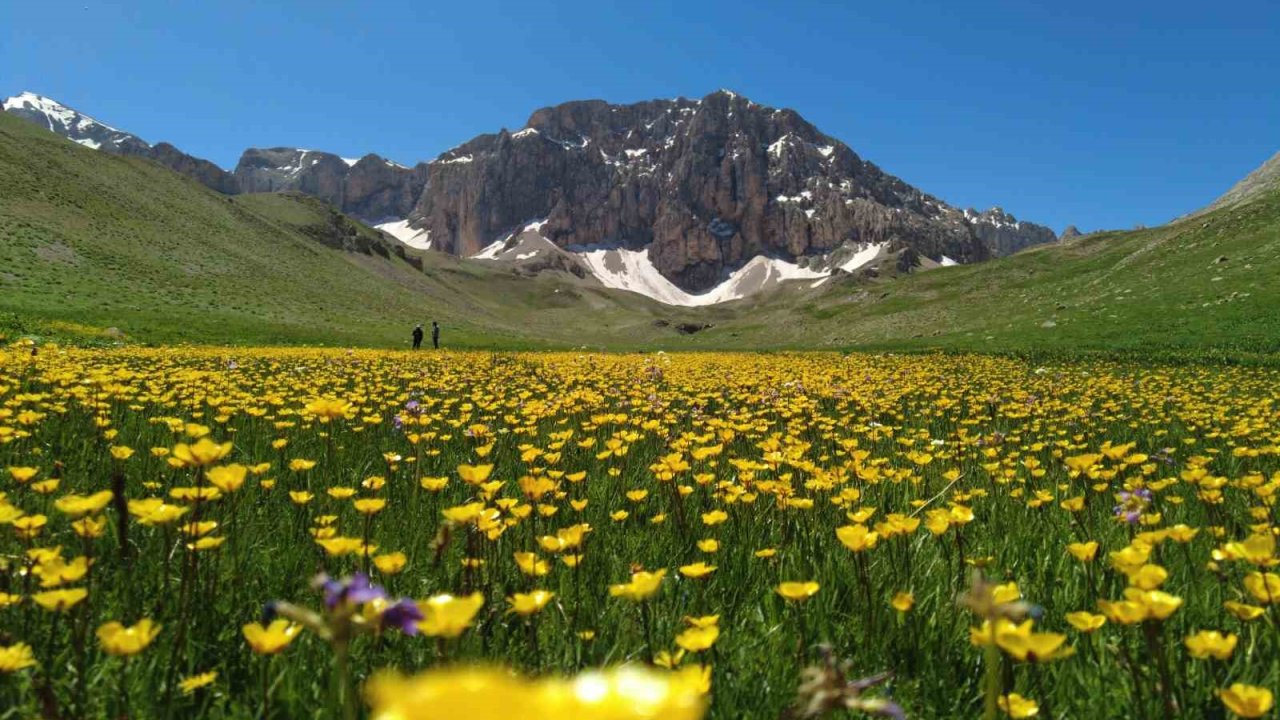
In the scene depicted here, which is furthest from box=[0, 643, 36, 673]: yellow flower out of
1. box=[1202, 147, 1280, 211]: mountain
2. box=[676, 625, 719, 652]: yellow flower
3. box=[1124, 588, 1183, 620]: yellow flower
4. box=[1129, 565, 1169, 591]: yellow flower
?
box=[1202, 147, 1280, 211]: mountain

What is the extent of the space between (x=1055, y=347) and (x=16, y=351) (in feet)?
89.2

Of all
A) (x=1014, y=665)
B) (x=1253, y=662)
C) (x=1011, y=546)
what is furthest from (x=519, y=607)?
(x=1011, y=546)

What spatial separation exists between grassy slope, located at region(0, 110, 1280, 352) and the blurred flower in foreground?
78.4 ft

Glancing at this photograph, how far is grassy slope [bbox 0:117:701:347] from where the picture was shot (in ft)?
120

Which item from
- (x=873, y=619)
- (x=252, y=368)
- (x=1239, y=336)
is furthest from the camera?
(x=1239, y=336)

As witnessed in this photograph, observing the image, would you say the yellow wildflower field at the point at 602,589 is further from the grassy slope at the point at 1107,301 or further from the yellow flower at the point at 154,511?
the grassy slope at the point at 1107,301

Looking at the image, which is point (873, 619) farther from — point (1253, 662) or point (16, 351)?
point (16, 351)

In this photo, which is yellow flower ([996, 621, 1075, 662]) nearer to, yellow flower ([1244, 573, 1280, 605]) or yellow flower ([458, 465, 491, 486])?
yellow flower ([1244, 573, 1280, 605])

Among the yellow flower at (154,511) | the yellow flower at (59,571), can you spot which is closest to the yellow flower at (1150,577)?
the yellow flower at (154,511)

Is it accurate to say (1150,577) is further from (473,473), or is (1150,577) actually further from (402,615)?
(473,473)

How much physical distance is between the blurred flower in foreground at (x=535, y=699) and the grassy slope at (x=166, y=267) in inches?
1199

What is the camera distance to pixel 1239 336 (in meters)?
19.9

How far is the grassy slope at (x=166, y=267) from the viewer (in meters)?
36.6

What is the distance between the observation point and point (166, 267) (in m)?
56.2
